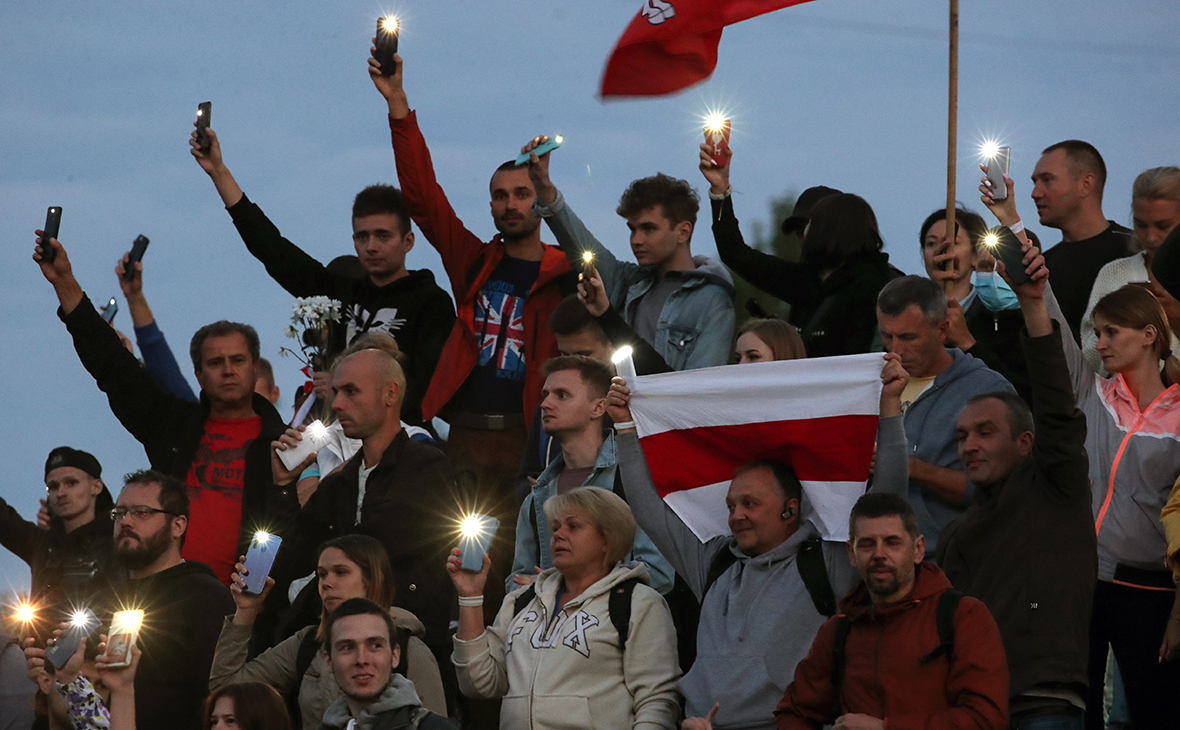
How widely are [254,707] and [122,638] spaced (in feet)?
2.20

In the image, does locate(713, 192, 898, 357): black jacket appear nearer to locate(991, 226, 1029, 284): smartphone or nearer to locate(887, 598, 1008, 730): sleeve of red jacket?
locate(991, 226, 1029, 284): smartphone

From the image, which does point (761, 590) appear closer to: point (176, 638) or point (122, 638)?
point (122, 638)

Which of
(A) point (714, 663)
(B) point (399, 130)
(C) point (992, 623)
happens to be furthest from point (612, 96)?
(C) point (992, 623)

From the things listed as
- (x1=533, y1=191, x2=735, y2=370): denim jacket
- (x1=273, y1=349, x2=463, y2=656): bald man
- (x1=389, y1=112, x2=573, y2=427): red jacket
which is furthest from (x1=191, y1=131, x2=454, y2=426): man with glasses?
(x1=273, y1=349, x2=463, y2=656): bald man

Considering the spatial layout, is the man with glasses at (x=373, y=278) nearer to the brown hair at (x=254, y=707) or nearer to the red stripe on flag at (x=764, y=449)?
the red stripe on flag at (x=764, y=449)

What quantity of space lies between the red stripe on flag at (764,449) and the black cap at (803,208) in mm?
2891

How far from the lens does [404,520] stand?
8.09 metres

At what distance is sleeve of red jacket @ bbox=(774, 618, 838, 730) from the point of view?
240 inches

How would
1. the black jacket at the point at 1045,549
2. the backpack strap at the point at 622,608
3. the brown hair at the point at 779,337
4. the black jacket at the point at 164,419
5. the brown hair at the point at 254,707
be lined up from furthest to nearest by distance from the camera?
the black jacket at the point at 164,419 → the brown hair at the point at 779,337 → the backpack strap at the point at 622,608 → the brown hair at the point at 254,707 → the black jacket at the point at 1045,549

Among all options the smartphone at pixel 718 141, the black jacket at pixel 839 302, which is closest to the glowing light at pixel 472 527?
the black jacket at pixel 839 302

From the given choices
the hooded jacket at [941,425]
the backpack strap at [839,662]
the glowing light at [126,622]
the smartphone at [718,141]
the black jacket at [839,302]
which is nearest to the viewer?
the backpack strap at [839,662]

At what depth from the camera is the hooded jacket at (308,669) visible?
23.8 feet

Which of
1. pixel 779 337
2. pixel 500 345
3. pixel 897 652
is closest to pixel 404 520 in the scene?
pixel 500 345

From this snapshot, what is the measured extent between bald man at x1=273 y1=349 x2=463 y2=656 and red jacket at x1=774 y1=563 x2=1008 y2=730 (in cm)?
235
